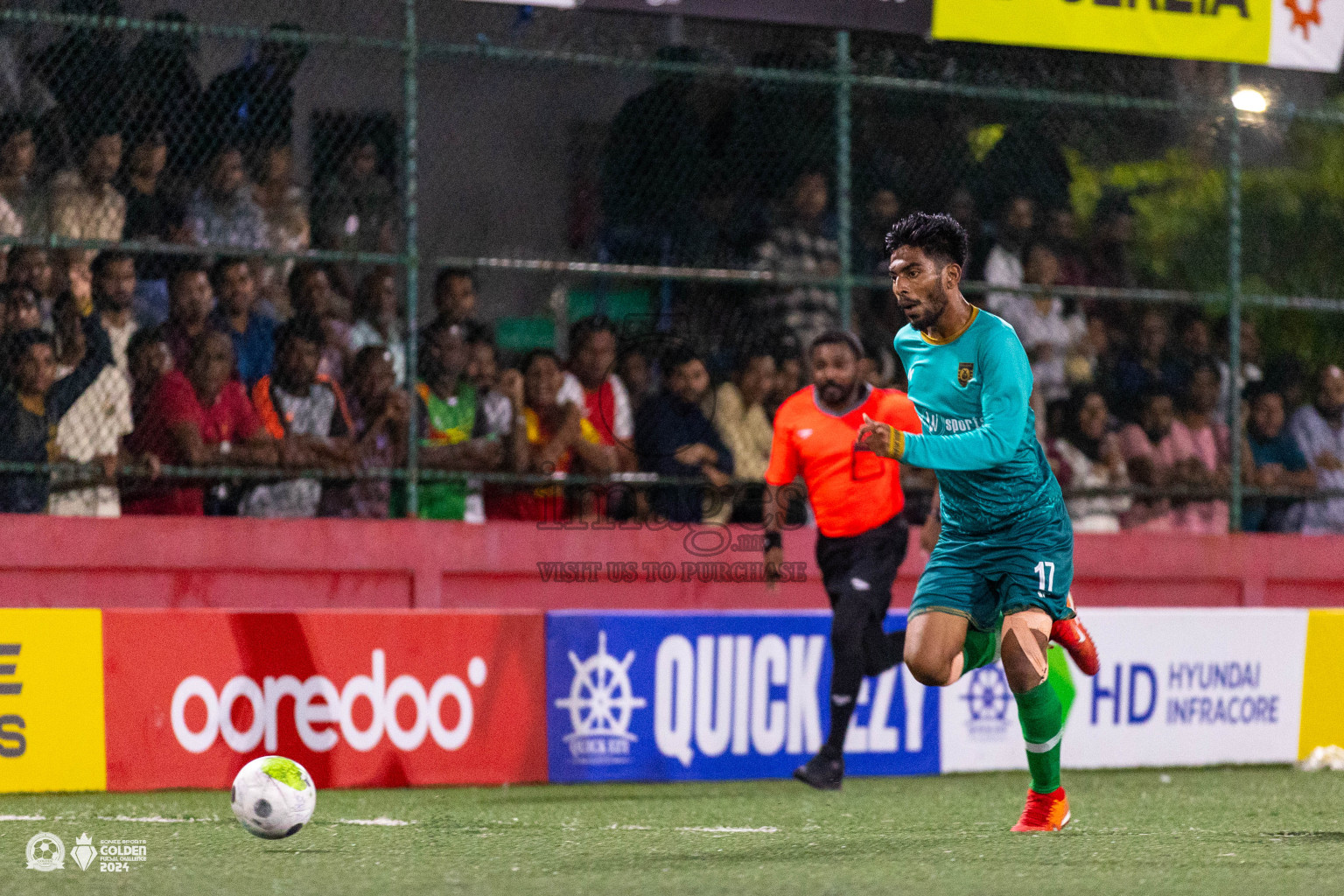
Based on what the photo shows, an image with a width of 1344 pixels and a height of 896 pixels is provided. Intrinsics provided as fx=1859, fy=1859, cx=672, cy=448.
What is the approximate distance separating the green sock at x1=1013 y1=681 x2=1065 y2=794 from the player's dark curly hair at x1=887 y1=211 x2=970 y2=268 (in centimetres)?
154

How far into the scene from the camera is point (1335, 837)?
21.4 feet

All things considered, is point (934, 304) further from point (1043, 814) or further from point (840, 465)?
point (840, 465)

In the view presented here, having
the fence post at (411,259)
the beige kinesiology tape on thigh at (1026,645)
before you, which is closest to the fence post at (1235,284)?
the fence post at (411,259)

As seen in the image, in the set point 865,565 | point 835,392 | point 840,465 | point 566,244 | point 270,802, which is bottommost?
point 270,802

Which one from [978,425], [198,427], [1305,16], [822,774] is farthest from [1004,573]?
[1305,16]

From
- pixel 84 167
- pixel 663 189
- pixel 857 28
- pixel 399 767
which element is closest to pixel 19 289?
pixel 84 167

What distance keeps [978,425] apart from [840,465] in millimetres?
2617

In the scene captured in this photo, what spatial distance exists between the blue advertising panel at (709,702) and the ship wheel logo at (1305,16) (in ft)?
17.0

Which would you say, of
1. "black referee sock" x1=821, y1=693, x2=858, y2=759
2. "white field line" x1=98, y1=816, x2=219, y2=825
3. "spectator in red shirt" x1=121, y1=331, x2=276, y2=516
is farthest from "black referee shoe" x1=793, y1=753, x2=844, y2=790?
"spectator in red shirt" x1=121, y1=331, x2=276, y2=516

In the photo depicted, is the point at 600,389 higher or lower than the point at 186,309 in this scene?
lower

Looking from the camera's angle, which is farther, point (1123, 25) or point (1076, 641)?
point (1123, 25)

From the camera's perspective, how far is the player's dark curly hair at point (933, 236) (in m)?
6.24

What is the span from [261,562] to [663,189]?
3371 millimetres

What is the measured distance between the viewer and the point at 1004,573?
21.1 ft
